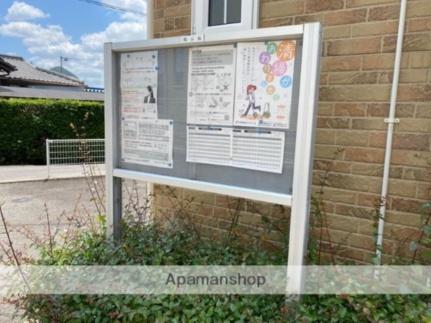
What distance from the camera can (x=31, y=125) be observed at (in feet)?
34.0

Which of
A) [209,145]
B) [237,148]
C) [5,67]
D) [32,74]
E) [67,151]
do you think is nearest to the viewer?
[237,148]

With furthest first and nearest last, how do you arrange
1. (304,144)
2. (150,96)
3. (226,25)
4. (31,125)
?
(31,125) → (226,25) → (150,96) → (304,144)

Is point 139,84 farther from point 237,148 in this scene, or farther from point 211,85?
point 237,148

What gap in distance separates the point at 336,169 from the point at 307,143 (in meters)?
0.75

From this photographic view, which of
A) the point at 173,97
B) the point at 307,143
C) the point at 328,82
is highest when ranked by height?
the point at 328,82

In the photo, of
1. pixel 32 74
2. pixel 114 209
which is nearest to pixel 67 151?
pixel 114 209

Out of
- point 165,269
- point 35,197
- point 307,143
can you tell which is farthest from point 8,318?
point 35,197

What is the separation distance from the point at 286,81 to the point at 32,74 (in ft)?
79.1

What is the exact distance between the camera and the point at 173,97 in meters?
2.24

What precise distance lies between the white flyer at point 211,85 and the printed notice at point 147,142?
0.76 ft

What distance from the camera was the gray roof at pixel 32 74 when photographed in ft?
66.9

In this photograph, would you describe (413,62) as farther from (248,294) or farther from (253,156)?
(248,294)

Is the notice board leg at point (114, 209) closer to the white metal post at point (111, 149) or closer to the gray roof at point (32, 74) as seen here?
the white metal post at point (111, 149)

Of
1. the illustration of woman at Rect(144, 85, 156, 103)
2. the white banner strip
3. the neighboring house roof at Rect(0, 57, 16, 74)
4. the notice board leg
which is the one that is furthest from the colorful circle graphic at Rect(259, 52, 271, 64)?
the neighboring house roof at Rect(0, 57, 16, 74)
